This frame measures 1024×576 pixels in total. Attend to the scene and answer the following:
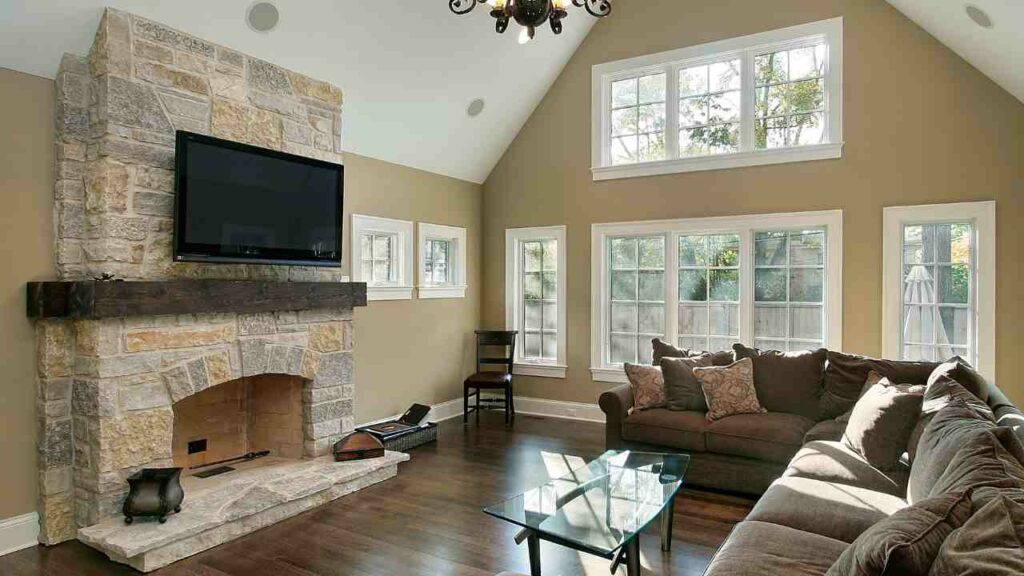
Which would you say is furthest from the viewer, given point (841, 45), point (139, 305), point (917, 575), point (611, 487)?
point (841, 45)

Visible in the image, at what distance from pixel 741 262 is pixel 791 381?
5.62 feet

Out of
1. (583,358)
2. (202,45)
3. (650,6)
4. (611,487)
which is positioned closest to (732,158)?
(650,6)

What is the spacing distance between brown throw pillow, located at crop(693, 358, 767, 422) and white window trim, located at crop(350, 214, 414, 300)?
3.02 metres

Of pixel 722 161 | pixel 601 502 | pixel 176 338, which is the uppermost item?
pixel 722 161

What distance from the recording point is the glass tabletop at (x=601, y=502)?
8.61 ft

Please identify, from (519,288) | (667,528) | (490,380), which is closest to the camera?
(667,528)

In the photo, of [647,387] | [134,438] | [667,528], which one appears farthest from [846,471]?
[134,438]

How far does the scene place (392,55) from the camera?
16.7ft

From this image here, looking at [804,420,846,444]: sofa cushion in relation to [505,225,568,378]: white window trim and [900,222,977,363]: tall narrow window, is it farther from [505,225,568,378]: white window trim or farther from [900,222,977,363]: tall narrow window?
[505,225,568,378]: white window trim

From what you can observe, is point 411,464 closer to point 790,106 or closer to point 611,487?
point 611,487

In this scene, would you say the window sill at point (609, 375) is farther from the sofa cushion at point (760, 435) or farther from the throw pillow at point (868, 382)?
the throw pillow at point (868, 382)

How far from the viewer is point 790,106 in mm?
5715

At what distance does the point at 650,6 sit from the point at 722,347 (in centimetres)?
352

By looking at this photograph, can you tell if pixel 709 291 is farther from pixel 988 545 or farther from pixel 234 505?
pixel 988 545
